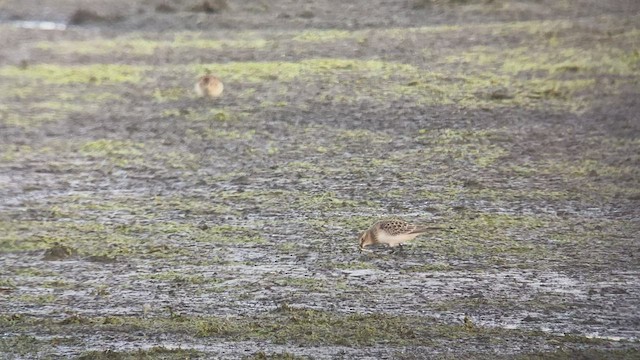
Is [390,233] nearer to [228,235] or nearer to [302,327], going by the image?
[228,235]

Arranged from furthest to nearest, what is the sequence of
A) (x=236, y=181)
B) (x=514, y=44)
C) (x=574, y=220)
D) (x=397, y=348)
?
(x=514, y=44) < (x=236, y=181) < (x=574, y=220) < (x=397, y=348)

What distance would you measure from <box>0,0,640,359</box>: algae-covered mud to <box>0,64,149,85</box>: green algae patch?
0.06 m

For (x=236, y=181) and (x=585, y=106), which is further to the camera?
(x=585, y=106)

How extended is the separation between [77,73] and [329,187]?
5.93 m

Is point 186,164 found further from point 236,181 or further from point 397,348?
point 397,348

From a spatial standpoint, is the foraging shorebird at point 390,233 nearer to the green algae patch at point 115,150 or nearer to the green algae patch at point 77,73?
the green algae patch at point 115,150

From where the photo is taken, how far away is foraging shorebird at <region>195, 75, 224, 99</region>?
1173cm

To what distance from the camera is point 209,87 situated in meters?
11.7

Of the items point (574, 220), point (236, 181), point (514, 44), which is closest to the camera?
point (574, 220)

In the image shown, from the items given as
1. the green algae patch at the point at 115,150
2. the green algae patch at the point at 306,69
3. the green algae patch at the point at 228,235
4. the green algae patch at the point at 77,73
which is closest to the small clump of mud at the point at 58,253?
the green algae patch at the point at 228,235

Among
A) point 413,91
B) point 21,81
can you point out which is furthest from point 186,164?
point 21,81

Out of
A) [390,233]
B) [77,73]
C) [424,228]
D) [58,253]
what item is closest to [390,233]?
[390,233]

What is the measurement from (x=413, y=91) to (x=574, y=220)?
4.00 m

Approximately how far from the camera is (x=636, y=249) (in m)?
7.08
